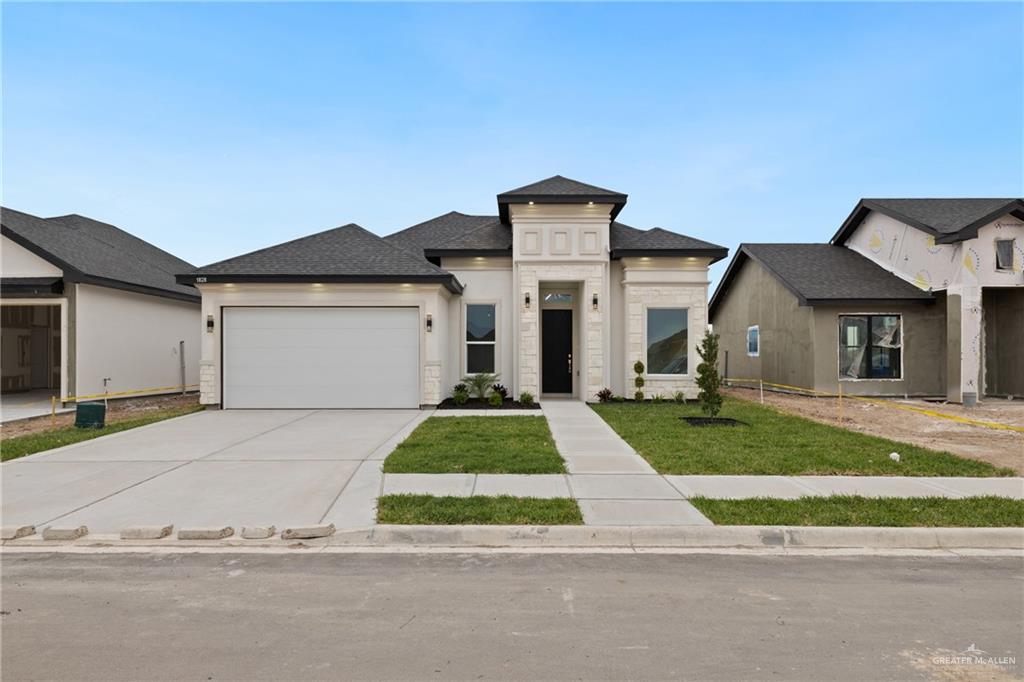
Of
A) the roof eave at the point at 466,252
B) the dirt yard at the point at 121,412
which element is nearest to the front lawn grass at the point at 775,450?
the roof eave at the point at 466,252

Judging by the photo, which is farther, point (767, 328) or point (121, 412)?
point (767, 328)

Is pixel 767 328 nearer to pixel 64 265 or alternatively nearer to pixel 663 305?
pixel 663 305

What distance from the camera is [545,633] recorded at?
3.62 meters

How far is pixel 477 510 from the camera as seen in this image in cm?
587

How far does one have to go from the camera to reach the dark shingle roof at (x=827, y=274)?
60.1 feet

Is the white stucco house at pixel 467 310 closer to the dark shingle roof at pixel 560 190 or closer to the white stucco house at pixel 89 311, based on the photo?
the dark shingle roof at pixel 560 190

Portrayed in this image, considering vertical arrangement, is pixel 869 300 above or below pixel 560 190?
below

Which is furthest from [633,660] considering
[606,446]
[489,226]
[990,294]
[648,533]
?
[990,294]

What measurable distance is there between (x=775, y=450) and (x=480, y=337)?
9527mm

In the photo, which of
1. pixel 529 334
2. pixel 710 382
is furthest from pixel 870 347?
pixel 529 334

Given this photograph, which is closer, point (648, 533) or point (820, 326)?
point (648, 533)

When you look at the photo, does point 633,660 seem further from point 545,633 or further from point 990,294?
point 990,294

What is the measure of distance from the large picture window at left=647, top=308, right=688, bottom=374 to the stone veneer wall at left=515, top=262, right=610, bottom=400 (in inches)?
62.8

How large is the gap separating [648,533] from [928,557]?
8.38ft
